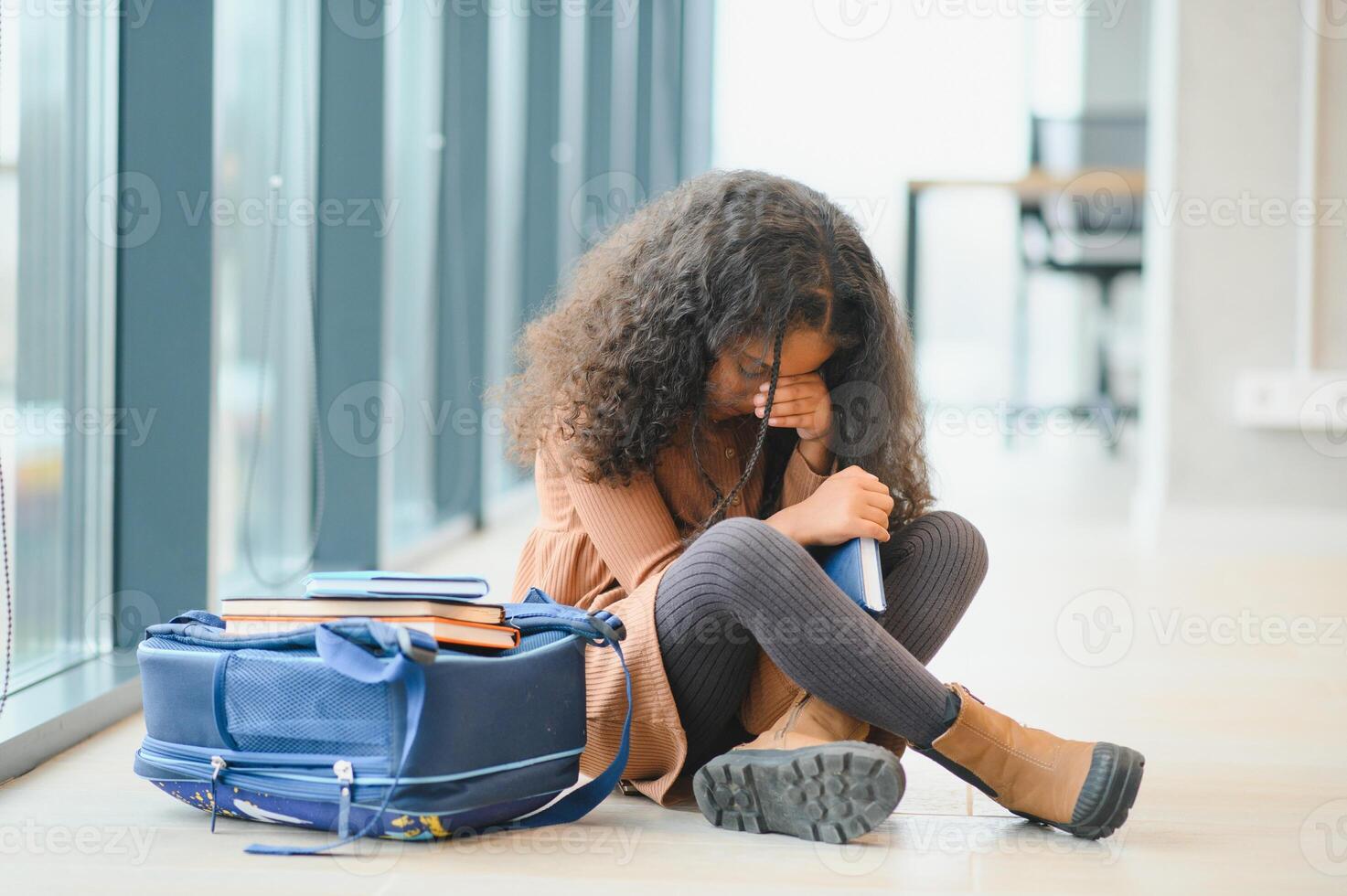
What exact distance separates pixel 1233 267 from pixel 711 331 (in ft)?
8.30

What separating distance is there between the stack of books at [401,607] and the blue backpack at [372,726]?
0.02m

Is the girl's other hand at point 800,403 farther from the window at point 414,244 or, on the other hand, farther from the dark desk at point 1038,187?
the dark desk at point 1038,187

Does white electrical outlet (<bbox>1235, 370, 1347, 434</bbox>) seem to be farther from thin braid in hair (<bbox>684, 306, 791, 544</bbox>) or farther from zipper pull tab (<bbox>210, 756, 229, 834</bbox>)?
zipper pull tab (<bbox>210, 756, 229, 834</bbox>)

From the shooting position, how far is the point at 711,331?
4.26 feet

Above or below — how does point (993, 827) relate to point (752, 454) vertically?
below

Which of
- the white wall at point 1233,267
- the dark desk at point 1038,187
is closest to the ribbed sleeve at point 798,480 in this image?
the white wall at point 1233,267

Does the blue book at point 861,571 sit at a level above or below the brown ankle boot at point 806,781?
above

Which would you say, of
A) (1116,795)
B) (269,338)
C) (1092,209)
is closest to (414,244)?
(269,338)

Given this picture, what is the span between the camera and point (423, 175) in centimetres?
324

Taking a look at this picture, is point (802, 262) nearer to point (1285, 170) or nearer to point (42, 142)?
point (42, 142)

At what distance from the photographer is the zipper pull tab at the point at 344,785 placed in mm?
1090

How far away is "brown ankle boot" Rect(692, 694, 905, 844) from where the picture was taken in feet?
3.59

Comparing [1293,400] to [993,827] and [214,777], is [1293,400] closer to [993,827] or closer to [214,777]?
[993,827]

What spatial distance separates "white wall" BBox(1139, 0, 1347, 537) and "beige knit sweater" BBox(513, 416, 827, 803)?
2.35 meters
